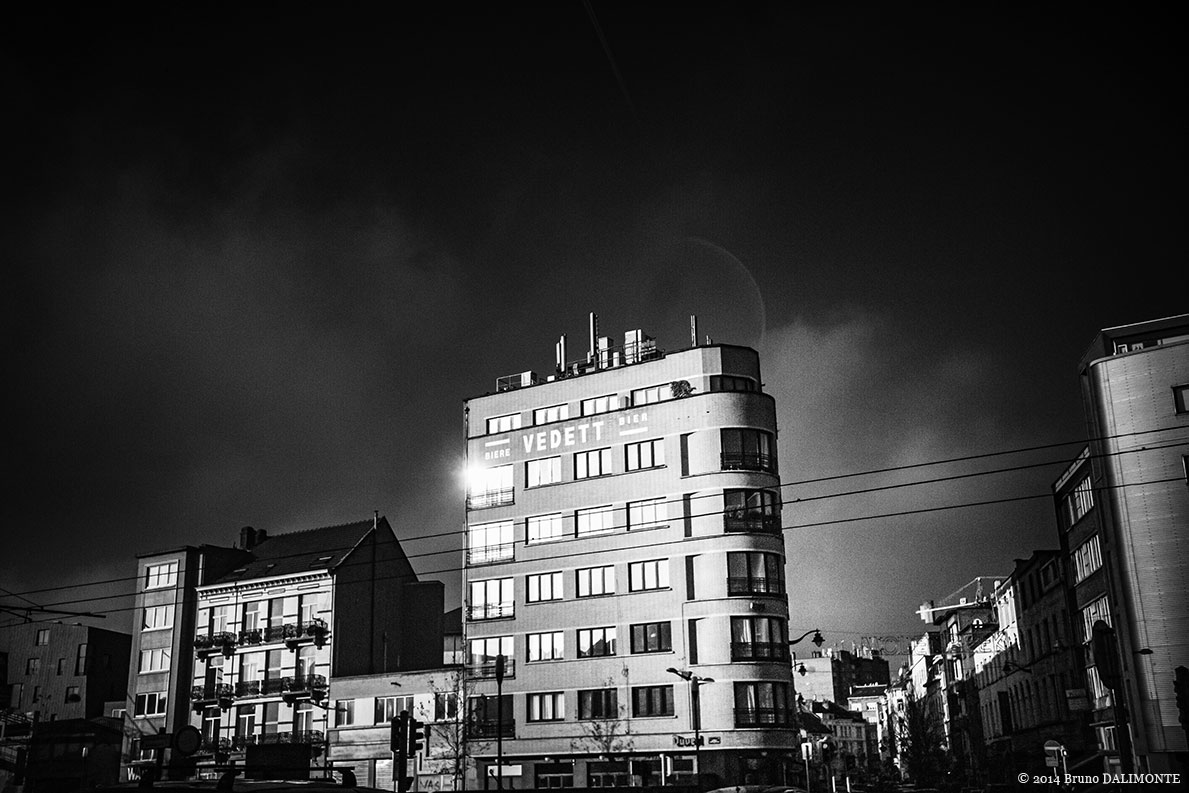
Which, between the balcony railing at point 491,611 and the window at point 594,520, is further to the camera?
the balcony railing at point 491,611

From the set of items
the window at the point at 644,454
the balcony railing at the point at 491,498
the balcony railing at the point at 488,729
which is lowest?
the balcony railing at the point at 488,729

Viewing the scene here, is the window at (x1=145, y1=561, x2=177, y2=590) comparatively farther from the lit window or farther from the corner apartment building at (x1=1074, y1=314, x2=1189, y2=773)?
the corner apartment building at (x1=1074, y1=314, x2=1189, y2=773)

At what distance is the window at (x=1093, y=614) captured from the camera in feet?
169

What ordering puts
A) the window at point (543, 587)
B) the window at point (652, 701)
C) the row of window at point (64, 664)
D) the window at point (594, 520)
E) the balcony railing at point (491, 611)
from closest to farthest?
the window at point (652, 701) → the window at point (594, 520) → the window at point (543, 587) → the balcony railing at point (491, 611) → the row of window at point (64, 664)

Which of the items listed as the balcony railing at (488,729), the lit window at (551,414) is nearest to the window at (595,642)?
the balcony railing at (488,729)

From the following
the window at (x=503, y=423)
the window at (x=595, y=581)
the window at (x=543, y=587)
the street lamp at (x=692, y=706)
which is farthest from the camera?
the window at (x=503, y=423)

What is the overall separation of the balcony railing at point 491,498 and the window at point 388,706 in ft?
41.9

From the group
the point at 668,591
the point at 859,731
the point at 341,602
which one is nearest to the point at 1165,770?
the point at 668,591

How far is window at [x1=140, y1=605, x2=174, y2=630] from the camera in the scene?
75125mm

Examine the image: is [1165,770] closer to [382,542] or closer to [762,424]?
[762,424]

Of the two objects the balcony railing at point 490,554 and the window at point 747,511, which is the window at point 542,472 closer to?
the balcony railing at point 490,554

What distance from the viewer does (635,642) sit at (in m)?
60.1

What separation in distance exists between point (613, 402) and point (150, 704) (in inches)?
1560

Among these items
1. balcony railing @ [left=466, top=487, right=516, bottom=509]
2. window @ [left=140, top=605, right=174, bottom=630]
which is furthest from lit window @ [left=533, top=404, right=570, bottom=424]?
window @ [left=140, top=605, right=174, bottom=630]
